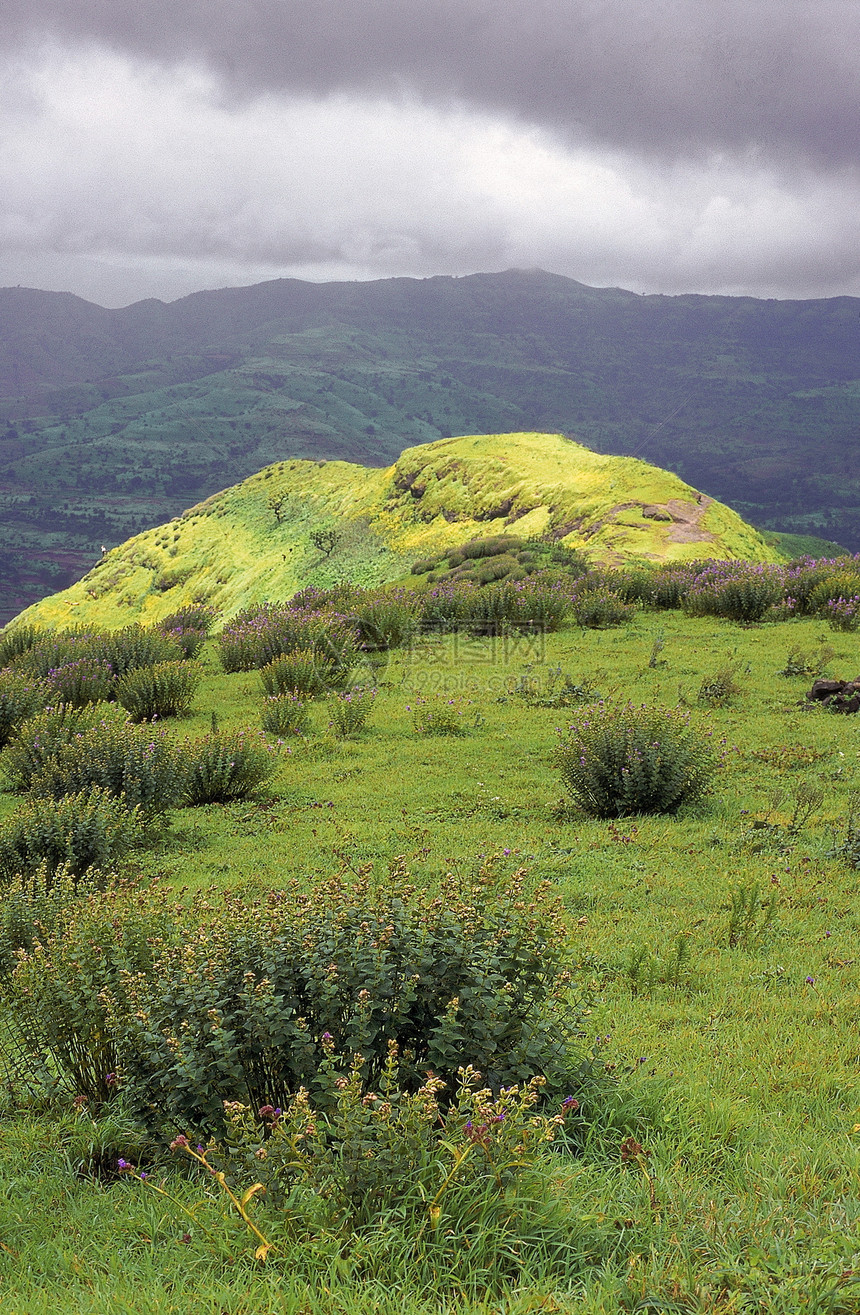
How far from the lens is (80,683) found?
12.7 m

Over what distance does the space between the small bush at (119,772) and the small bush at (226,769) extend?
1.71 feet

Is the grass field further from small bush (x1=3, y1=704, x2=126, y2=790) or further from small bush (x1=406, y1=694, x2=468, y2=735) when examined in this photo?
small bush (x1=406, y1=694, x2=468, y2=735)

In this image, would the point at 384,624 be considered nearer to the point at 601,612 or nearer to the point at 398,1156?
the point at 601,612

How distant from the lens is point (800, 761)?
26.8 ft

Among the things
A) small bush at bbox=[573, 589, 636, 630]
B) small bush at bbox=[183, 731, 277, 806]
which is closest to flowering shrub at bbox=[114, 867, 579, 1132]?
small bush at bbox=[183, 731, 277, 806]

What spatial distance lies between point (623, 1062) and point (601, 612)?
13.6 meters

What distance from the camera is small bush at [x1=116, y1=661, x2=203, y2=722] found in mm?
12148

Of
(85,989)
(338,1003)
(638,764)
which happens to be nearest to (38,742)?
(85,989)

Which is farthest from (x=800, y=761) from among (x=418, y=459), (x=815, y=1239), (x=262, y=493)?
(x=262, y=493)

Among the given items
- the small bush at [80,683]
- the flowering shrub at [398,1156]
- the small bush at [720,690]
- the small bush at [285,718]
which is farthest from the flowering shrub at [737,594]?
the flowering shrub at [398,1156]

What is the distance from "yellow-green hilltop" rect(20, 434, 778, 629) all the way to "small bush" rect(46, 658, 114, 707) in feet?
51.5

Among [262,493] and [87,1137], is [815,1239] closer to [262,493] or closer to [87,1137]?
[87,1137]

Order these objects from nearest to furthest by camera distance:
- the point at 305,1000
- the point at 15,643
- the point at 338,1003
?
the point at 338,1003
the point at 305,1000
the point at 15,643

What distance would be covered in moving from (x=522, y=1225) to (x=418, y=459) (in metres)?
49.4
